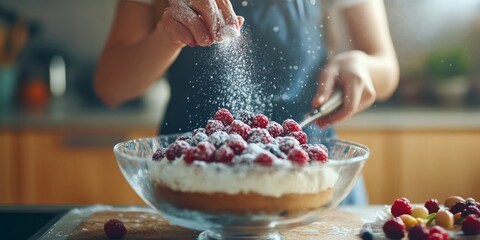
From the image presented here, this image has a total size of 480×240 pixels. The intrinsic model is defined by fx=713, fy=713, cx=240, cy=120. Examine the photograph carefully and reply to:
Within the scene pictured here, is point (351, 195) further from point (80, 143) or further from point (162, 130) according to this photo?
point (80, 143)

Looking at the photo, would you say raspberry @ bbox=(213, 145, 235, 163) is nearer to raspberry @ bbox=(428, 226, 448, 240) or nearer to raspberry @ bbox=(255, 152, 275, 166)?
raspberry @ bbox=(255, 152, 275, 166)

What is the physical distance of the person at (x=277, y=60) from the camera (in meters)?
1.50

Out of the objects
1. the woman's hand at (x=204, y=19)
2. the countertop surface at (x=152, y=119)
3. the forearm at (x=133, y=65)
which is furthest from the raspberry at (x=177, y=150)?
the countertop surface at (x=152, y=119)

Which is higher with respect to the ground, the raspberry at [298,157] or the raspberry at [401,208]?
the raspberry at [298,157]

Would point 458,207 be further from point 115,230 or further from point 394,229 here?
point 115,230

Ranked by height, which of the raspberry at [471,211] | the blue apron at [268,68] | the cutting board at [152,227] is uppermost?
the blue apron at [268,68]

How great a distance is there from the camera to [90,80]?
3039mm

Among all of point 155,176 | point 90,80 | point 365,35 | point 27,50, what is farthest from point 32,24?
point 155,176

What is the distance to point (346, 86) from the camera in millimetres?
1469

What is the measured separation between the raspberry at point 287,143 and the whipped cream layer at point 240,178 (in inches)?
2.1

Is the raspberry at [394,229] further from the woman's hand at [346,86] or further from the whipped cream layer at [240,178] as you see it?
the woman's hand at [346,86]

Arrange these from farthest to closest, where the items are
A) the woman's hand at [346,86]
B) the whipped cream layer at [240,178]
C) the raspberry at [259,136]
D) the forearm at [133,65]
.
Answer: the forearm at [133,65]
the woman's hand at [346,86]
the raspberry at [259,136]
the whipped cream layer at [240,178]

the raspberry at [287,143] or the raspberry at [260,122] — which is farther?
the raspberry at [260,122]

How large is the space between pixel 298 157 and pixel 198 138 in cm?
17
